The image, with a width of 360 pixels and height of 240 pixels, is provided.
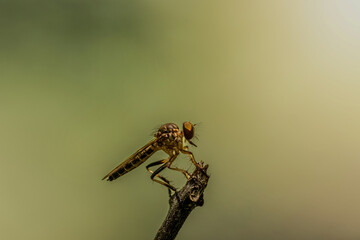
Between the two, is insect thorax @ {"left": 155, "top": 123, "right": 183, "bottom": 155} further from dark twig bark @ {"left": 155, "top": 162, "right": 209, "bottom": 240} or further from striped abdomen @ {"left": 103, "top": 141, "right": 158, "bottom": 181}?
dark twig bark @ {"left": 155, "top": 162, "right": 209, "bottom": 240}

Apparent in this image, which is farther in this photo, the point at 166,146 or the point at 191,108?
the point at 191,108

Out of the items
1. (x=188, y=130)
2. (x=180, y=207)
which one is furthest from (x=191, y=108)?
(x=180, y=207)

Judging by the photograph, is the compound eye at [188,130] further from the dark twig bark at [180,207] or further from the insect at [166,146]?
the dark twig bark at [180,207]

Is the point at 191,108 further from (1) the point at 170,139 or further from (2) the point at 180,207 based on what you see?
(2) the point at 180,207

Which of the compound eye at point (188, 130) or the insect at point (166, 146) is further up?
the compound eye at point (188, 130)

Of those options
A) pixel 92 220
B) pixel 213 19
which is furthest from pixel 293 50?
pixel 92 220

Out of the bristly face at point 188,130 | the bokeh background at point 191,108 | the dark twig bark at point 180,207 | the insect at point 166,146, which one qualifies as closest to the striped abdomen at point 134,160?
the insect at point 166,146

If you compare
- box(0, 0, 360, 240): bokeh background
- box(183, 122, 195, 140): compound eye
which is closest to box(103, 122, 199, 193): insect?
box(183, 122, 195, 140): compound eye
